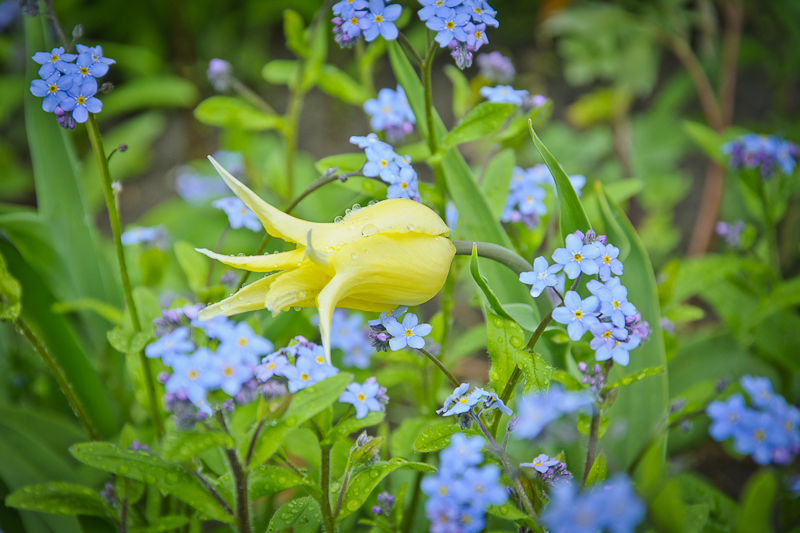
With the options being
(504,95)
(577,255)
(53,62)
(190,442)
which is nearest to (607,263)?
(577,255)

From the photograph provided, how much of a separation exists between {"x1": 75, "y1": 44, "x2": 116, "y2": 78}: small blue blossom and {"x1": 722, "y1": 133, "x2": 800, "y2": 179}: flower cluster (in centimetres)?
101

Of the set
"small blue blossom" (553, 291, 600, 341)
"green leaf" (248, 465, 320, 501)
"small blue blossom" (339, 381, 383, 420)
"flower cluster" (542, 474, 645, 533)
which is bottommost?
"flower cluster" (542, 474, 645, 533)

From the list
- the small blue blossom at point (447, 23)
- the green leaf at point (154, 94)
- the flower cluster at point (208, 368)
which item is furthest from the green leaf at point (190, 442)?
the green leaf at point (154, 94)

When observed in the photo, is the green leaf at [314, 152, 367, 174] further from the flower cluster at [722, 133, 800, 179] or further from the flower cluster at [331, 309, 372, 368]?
the flower cluster at [722, 133, 800, 179]

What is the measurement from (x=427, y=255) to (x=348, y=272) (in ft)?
0.34

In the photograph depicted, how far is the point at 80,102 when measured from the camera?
61 centimetres

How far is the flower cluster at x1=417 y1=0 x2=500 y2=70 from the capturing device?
61 centimetres

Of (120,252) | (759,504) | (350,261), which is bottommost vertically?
(759,504)

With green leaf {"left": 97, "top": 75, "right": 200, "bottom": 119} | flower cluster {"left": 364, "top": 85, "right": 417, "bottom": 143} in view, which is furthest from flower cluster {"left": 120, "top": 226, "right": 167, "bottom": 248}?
green leaf {"left": 97, "top": 75, "right": 200, "bottom": 119}

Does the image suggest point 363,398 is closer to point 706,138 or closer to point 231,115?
point 231,115

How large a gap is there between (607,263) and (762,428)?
0.27 metres

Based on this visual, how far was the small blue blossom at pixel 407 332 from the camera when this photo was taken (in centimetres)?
57

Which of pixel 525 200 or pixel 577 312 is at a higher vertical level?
pixel 525 200

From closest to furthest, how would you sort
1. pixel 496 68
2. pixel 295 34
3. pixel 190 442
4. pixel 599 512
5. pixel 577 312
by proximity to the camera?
pixel 599 512
pixel 190 442
pixel 577 312
pixel 295 34
pixel 496 68
